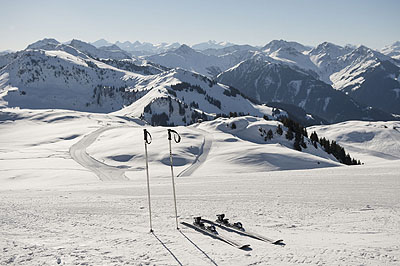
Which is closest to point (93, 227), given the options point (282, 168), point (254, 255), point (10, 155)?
point (254, 255)

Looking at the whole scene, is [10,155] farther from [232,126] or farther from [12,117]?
[12,117]

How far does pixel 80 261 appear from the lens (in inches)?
502

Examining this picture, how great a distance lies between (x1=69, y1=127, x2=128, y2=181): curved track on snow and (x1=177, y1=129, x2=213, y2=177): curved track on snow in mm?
8917

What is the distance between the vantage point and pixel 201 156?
60.4 meters

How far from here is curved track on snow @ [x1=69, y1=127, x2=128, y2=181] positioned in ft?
154

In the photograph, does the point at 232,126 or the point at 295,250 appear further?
the point at 232,126

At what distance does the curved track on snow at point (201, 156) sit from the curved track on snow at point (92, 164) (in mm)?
8917

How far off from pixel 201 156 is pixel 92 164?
18.0 meters

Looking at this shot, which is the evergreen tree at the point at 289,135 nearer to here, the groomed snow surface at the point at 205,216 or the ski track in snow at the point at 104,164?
the ski track in snow at the point at 104,164

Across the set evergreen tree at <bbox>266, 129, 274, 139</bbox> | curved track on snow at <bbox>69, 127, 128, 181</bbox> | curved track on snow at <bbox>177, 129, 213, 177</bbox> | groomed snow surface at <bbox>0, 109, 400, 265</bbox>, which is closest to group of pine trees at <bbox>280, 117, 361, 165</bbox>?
evergreen tree at <bbox>266, 129, 274, 139</bbox>

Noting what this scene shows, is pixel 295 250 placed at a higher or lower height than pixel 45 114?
lower

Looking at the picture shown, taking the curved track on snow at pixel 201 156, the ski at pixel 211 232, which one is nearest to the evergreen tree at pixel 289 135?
the curved track on snow at pixel 201 156

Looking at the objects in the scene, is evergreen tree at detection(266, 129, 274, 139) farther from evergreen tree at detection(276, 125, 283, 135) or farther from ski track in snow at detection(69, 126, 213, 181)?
ski track in snow at detection(69, 126, 213, 181)

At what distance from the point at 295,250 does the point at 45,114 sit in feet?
479
